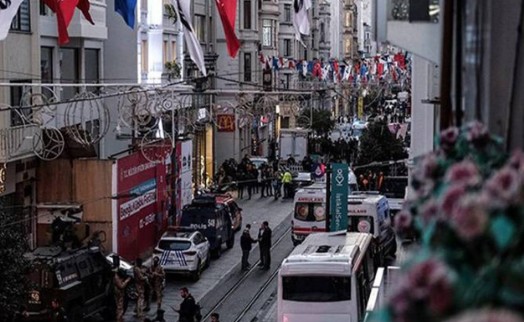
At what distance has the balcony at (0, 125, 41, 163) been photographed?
2633 cm

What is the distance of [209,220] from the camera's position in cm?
3422

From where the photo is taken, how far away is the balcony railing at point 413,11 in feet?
24.6

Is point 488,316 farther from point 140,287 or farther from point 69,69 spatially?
point 69,69

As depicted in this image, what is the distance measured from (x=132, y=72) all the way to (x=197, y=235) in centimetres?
1010

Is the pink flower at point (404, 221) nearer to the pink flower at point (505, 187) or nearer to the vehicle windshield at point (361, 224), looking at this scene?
the pink flower at point (505, 187)

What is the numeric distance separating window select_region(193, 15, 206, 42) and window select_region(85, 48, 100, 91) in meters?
19.0

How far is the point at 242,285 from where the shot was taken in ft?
101

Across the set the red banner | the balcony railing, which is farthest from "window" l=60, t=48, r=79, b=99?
the balcony railing

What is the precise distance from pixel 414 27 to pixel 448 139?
321 centimetres

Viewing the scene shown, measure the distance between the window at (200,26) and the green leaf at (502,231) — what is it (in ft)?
176

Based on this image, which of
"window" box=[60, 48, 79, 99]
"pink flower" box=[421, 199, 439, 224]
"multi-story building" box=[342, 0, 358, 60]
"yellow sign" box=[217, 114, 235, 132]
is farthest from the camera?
"multi-story building" box=[342, 0, 358, 60]

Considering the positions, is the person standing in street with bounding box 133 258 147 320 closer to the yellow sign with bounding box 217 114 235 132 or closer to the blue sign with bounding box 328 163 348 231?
the blue sign with bounding box 328 163 348 231

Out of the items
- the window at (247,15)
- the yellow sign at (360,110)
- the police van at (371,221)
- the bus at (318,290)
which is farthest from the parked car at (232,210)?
the yellow sign at (360,110)

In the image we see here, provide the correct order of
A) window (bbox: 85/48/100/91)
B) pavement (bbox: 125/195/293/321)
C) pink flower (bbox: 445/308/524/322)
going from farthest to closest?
window (bbox: 85/48/100/91), pavement (bbox: 125/195/293/321), pink flower (bbox: 445/308/524/322)
